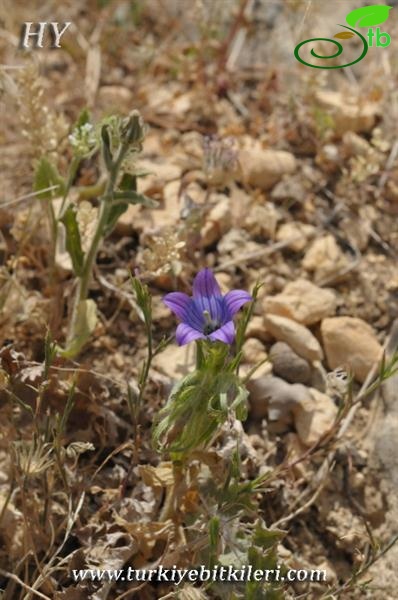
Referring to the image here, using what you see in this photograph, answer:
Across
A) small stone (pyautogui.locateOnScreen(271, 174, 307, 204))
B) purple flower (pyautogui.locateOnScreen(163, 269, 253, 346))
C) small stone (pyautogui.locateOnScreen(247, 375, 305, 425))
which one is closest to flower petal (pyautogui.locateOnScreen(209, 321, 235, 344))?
purple flower (pyautogui.locateOnScreen(163, 269, 253, 346))

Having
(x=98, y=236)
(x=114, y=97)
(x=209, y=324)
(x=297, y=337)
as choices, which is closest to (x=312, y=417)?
(x=297, y=337)

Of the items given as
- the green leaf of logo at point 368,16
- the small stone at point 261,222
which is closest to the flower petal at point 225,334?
the small stone at point 261,222

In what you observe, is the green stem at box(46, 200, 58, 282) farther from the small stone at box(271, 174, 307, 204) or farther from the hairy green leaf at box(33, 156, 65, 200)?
the small stone at box(271, 174, 307, 204)

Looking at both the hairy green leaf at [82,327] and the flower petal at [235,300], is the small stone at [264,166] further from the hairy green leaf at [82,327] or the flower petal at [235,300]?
the flower petal at [235,300]

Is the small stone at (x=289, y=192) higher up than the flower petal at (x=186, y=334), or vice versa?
the small stone at (x=289, y=192)

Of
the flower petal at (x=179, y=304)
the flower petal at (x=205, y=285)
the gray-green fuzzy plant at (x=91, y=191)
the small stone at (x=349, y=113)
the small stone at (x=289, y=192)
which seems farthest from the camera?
the small stone at (x=349, y=113)

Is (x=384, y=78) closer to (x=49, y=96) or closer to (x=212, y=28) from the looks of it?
(x=212, y=28)
